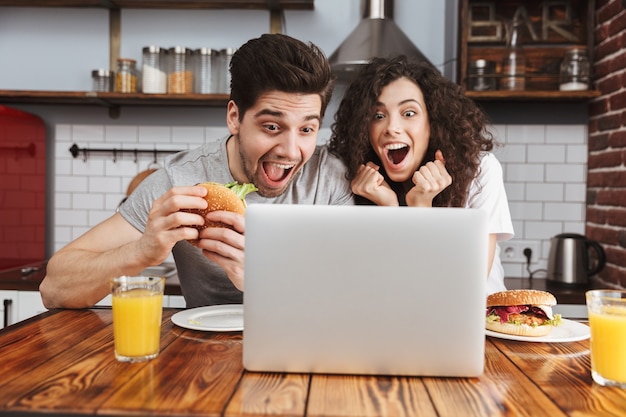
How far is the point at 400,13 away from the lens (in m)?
3.17

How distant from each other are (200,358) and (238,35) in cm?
237

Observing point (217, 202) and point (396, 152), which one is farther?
point (396, 152)

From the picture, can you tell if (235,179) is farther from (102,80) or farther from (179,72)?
(102,80)

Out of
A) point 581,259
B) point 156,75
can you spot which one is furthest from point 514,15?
point 156,75

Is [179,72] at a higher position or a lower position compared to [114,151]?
higher

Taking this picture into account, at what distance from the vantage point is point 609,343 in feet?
3.18

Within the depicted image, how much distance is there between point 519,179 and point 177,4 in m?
1.87

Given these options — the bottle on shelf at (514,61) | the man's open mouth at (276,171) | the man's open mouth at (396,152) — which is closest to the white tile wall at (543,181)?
the bottle on shelf at (514,61)

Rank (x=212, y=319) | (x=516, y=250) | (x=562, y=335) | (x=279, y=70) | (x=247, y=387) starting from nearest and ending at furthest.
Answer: (x=247, y=387), (x=562, y=335), (x=212, y=319), (x=279, y=70), (x=516, y=250)

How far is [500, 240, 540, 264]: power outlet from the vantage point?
10.0 feet

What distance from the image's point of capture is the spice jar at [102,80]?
9.71ft

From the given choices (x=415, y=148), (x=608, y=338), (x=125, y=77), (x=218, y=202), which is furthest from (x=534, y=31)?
(x=608, y=338)

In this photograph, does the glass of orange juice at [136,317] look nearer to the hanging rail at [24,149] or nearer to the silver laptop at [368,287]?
the silver laptop at [368,287]

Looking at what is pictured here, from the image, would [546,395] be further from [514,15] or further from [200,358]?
[514,15]
